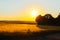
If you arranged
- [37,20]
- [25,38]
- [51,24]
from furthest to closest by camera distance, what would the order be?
[37,20]
[51,24]
[25,38]

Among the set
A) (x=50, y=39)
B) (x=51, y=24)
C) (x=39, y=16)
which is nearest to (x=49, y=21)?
(x=51, y=24)

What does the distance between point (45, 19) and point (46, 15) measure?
3274 mm

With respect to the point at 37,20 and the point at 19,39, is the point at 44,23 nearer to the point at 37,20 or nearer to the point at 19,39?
the point at 37,20

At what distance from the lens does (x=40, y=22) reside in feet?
186

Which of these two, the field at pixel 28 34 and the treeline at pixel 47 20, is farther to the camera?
the treeline at pixel 47 20

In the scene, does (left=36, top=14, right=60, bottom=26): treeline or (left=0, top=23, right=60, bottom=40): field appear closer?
(left=0, top=23, right=60, bottom=40): field

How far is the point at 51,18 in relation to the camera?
57.2 meters

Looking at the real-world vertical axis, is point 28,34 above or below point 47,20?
below

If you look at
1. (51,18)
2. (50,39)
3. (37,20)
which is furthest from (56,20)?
(50,39)

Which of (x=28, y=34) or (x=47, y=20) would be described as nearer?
(x=28, y=34)

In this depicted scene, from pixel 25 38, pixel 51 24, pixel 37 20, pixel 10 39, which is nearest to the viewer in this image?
pixel 10 39

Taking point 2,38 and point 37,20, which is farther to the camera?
point 37,20

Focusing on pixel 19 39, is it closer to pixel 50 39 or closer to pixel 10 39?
pixel 10 39

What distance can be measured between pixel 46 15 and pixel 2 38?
38685 millimetres
